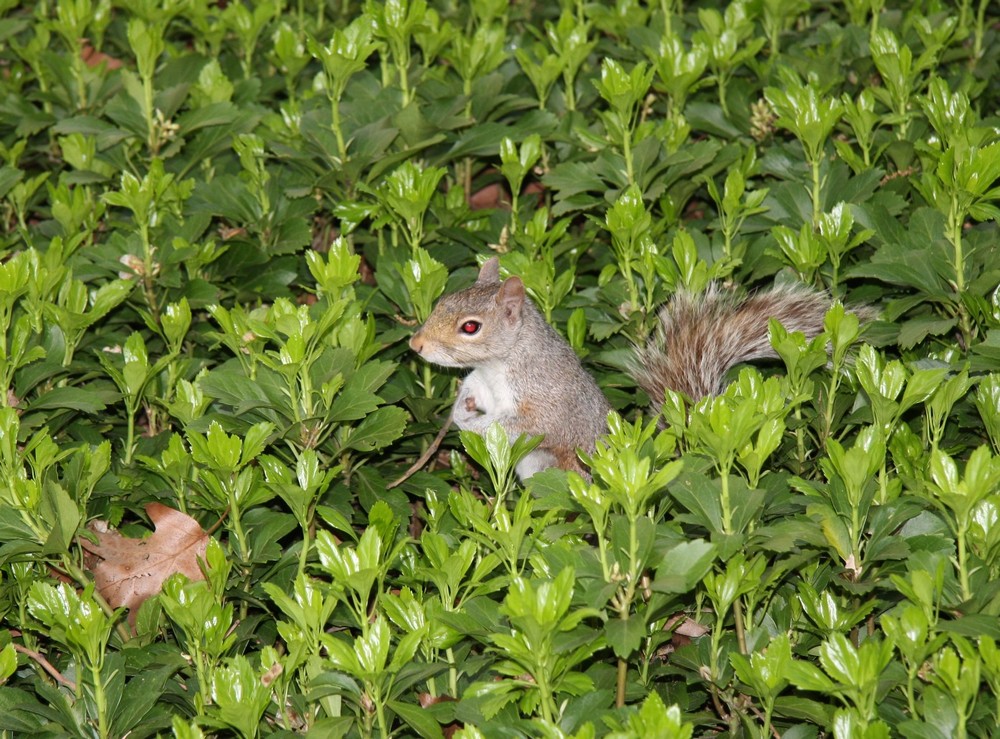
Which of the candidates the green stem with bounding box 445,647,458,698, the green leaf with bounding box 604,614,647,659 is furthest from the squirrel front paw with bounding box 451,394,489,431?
the green leaf with bounding box 604,614,647,659

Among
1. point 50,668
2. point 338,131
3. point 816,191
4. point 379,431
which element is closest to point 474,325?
point 379,431

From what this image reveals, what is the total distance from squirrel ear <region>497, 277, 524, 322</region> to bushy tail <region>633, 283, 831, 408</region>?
0.35 metres

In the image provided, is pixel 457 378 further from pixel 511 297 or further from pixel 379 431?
pixel 379 431

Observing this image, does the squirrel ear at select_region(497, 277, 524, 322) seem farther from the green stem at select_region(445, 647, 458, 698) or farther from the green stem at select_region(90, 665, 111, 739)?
the green stem at select_region(90, 665, 111, 739)

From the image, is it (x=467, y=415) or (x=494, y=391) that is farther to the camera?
(x=494, y=391)

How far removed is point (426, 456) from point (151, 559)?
2.32ft

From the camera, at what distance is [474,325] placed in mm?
3199

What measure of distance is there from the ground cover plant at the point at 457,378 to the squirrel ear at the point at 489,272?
0.10m

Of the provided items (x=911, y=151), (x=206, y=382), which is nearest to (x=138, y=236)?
(x=206, y=382)

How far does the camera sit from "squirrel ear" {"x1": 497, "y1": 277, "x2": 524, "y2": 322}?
121 inches

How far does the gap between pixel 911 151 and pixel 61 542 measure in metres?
2.46

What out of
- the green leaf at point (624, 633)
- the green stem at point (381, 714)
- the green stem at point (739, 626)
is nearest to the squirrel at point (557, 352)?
the green stem at point (739, 626)

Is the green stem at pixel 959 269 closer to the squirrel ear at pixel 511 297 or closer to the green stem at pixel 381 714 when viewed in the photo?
the squirrel ear at pixel 511 297

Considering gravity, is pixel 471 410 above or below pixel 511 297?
below
